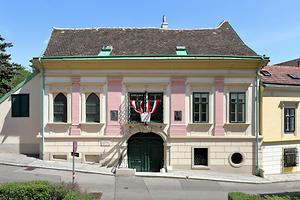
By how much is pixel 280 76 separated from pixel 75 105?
15279 mm

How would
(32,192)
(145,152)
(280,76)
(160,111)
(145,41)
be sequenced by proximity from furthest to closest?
(145,41) → (280,76) → (145,152) → (160,111) → (32,192)

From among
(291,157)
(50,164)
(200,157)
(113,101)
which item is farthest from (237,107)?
(50,164)

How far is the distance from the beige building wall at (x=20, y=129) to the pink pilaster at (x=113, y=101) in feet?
18.4

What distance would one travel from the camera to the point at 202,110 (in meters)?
22.0

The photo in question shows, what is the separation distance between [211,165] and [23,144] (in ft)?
44.5

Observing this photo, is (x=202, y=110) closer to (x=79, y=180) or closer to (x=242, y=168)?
(x=242, y=168)

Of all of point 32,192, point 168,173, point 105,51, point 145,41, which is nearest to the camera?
point 32,192

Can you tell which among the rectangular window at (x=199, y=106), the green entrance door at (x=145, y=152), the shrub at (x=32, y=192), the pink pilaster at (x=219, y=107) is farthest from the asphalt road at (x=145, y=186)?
the rectangular window at (x=199, y=106)

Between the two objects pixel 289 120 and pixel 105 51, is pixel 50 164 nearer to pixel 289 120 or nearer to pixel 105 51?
pixel 105 51

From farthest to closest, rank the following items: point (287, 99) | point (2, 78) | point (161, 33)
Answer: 1. point (2, 78)
2. point (161, 33)
3. point (287, 99)

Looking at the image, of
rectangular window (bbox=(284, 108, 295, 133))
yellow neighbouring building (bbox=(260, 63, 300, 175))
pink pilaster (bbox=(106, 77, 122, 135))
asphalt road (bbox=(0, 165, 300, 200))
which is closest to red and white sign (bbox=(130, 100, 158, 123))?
pink pilaster (bbox=(106, 77, 122, 135))

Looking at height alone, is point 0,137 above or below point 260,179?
above

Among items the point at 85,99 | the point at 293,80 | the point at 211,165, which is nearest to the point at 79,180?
the point at 85,99

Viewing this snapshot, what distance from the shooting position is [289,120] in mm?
23547
